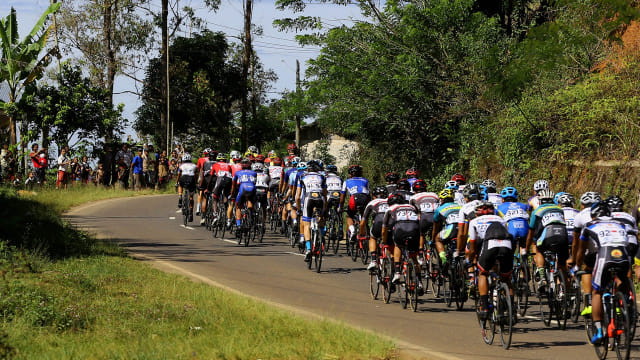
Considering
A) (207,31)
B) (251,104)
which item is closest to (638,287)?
(207,31)

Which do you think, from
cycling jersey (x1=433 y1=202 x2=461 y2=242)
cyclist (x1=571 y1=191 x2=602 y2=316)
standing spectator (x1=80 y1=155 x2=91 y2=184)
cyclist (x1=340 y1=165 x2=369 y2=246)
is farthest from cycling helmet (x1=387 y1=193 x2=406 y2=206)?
standing spectator (x1=80 y1=155 x2=91 y2=184)

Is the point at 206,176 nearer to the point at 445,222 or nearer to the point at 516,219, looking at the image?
A: the point at 445,222

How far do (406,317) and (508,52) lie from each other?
14661 millimetres

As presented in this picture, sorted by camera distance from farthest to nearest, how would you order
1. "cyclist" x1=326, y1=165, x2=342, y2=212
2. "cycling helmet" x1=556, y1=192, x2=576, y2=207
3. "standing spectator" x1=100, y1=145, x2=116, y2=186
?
"standing spectator" x1=100, y1=145, x2=116, y2=186, "cyclist" x1=326, y1=165, x2=342, y2=212, "cycling helmet" x1=556, y1=192, x2=576, y2=207

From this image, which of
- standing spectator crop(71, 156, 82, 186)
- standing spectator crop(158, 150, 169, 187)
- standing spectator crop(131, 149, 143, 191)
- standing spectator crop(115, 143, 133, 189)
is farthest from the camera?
standing spectator crop(158, 150, 169, 187)

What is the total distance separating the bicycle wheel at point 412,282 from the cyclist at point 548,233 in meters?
1.81

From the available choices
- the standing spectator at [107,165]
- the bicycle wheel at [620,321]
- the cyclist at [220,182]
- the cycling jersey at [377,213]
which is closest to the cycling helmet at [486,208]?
the bicycle wheel at [620,321]

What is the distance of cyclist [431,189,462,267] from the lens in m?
13.1

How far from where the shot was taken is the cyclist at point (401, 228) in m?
12.6

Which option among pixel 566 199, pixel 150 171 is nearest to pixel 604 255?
pixel 566 199

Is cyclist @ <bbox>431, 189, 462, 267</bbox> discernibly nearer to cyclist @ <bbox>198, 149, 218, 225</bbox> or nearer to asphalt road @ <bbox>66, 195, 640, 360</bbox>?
asphalt road @ <bbox>66, 195, 640, 360</bbox>

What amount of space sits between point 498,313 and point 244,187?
435 inches

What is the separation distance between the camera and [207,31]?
5581 centimetres

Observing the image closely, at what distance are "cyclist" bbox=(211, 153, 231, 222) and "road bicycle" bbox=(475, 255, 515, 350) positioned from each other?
12472 mm
